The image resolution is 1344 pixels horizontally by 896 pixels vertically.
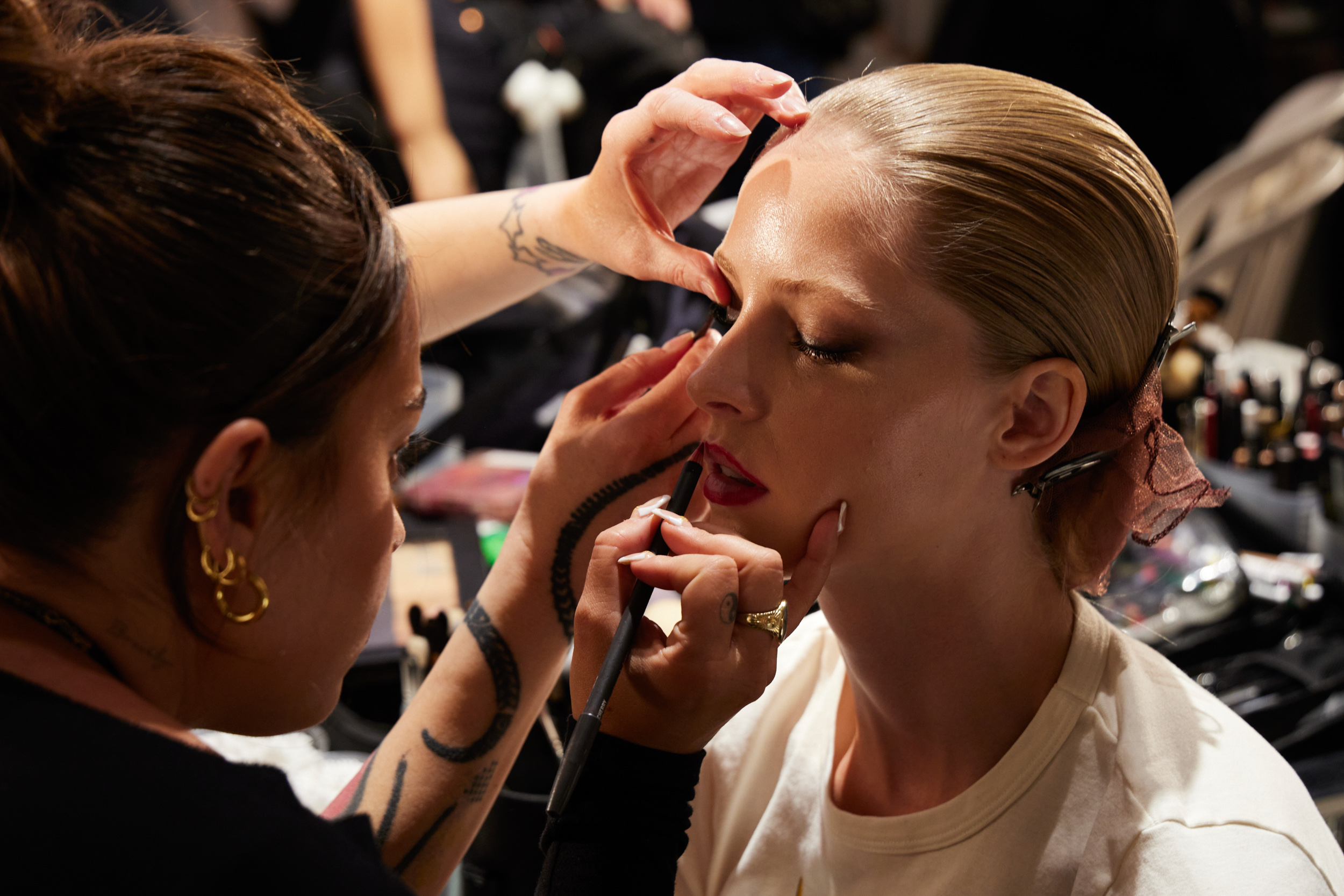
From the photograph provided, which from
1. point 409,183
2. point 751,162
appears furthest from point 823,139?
point 409,183

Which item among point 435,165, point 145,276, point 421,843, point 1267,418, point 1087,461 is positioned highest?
point 145,276

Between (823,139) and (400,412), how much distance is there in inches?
19.0

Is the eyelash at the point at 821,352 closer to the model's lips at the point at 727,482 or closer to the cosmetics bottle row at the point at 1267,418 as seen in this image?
the model's lips at the point at 727,482

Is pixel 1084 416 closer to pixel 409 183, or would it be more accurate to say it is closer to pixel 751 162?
pixel 751 162

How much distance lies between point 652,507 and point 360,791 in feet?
1.55

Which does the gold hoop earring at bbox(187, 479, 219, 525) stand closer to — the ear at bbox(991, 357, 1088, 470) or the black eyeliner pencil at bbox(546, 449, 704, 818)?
the black eyeliner pencil at bbox(546, 449, 704, 818)

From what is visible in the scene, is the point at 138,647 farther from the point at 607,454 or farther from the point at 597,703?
the point at 607,454

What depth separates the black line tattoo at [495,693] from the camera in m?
1.11

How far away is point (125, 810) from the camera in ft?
2.08

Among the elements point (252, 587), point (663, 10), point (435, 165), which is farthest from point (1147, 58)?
point (252, 587)

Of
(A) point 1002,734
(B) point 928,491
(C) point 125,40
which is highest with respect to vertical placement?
(C) point 125,40

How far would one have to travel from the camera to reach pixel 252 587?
80 centimetres

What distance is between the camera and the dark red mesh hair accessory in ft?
3.37

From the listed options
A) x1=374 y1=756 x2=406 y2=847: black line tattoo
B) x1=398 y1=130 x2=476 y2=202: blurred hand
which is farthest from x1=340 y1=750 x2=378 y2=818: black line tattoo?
x1=398 y1=130 x2=476 y2=202: blurred hand
